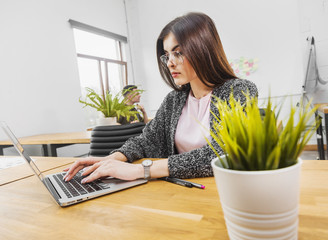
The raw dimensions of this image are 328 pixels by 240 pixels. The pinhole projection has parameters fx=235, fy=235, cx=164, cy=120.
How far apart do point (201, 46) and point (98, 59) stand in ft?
13.5

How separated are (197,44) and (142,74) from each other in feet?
15.4

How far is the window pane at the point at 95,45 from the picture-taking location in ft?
14.1

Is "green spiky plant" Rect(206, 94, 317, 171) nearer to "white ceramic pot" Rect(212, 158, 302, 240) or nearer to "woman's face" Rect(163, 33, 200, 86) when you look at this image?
"white ceramic pot" Rect(212, 158, 302, 240)

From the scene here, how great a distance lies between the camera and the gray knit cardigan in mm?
723

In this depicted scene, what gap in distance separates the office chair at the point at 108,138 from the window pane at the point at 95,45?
11.1 ft

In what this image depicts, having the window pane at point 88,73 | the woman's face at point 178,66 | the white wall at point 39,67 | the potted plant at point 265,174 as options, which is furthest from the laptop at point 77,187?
the window pane at point 88,73

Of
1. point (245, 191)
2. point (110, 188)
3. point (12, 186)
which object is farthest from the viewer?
point (12, 186)

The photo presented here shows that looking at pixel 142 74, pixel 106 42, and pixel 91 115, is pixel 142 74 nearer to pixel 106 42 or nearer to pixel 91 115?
pixel 106 42

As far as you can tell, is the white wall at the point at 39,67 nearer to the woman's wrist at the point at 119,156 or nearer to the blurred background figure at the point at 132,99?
the blurred background figure at the point at 132,99

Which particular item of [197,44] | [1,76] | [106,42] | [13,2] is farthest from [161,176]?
[106,42]

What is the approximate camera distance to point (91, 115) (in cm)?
427

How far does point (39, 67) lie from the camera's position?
3.40 metres

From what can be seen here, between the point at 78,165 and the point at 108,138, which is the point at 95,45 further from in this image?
the point at 78,165

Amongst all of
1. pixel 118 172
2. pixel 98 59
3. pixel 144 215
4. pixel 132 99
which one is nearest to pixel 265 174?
pixel 144 215
